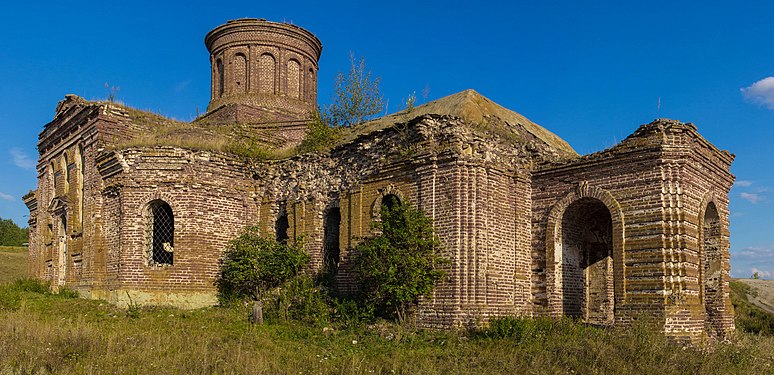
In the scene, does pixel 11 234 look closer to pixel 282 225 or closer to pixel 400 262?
pixel 282 225

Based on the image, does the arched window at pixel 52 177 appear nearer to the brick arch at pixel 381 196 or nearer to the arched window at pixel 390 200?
the brick arch at pixel 381 196

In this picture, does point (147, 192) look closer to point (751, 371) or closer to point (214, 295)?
point (214, 295)

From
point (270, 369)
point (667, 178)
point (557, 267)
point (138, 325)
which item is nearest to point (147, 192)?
point (138, 325)

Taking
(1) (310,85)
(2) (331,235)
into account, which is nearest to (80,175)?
(2) (331,235)

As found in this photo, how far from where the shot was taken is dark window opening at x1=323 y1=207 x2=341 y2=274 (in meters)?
15.3

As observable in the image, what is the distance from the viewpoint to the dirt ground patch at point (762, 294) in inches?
819

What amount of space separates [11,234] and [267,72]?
54.5 meters

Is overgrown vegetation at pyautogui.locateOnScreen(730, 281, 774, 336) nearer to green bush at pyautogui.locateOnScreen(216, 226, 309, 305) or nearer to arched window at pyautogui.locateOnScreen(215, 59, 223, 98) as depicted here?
green bush at pyautogui.locateOnScreen(216, 226, 309, 305)

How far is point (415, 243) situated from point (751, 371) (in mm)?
5840

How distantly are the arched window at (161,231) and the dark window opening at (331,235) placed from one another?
3852 millimetres

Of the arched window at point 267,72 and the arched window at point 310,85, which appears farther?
the arched window at point 310,85

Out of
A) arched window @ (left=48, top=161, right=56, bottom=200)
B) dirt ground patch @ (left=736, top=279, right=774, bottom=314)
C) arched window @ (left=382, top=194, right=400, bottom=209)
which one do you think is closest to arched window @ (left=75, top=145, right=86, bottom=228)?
arched window @ (left=48, top=161, right=56, bottom=200)

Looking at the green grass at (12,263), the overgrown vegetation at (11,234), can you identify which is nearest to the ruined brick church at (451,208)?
the green grass at (12,263)

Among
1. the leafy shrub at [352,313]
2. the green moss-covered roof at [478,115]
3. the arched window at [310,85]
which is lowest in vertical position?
the leafy shrub at [352,313]
